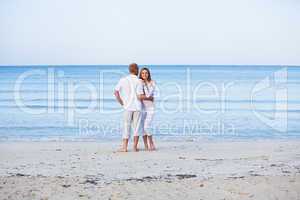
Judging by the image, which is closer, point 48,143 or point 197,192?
point 197,192

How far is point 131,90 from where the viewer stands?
9.75 metres

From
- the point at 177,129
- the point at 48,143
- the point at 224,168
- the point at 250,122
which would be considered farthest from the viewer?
the point at 250,122

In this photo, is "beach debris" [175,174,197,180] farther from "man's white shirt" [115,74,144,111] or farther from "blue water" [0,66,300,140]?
"blue water" [0,66,300,140]

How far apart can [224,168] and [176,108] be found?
13202mm

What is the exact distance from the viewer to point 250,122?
16188 millimetres

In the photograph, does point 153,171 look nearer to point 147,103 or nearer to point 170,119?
point 147,103

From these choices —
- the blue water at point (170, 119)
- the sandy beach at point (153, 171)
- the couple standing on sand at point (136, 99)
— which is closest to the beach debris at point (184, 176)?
the sandy beach at point (153, 171)

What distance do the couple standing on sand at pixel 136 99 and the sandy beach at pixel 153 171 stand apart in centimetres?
45

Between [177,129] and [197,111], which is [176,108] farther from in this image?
[177,129]

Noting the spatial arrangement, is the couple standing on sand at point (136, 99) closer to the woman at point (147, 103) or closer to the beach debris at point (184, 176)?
the woman at point (147, 103)

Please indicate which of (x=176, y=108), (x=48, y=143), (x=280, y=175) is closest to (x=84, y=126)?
(x=48, y=143)

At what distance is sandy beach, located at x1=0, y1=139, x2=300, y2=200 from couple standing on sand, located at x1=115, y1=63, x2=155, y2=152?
453 millimetres

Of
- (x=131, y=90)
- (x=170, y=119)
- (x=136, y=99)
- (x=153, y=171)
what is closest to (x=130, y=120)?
(x=136, y=99)

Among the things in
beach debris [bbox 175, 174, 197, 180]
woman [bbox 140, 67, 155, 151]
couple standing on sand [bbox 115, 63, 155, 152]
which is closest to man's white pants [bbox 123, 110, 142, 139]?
couple standing on sand [bbox 115, 63, 155, 152]
